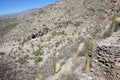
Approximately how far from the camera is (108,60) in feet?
18.9

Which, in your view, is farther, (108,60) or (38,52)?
(38,52)

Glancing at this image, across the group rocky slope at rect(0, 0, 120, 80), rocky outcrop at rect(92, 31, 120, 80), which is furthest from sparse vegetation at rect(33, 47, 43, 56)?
rocky outcrop at rect(92, 31, 120, 80)

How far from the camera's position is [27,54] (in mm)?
17922

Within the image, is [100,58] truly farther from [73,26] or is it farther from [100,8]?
[100,8]

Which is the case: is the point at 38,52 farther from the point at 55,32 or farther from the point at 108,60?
the point at 108,60

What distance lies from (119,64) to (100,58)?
839 mm

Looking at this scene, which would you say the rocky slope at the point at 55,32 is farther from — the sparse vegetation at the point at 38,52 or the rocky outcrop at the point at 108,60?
the rocky outcrop at the point at 108,60

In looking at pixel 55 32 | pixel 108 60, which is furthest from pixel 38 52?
pixel 108 60

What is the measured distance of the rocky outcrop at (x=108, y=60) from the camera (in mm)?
5523

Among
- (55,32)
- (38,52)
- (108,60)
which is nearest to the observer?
(108,60)

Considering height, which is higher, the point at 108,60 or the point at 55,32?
the point at 55,32

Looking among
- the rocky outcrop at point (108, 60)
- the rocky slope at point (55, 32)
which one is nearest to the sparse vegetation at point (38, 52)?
the rocky slope at point (55, 32)

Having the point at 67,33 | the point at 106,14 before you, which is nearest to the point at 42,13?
the point at 67,33

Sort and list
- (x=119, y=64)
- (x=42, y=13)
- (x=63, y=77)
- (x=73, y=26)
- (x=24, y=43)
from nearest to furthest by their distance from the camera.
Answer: (x=119, y=64) < (x=63, y=77) < (x=73, y=26) < (x=24, y=43) < (x=42, y=13)
